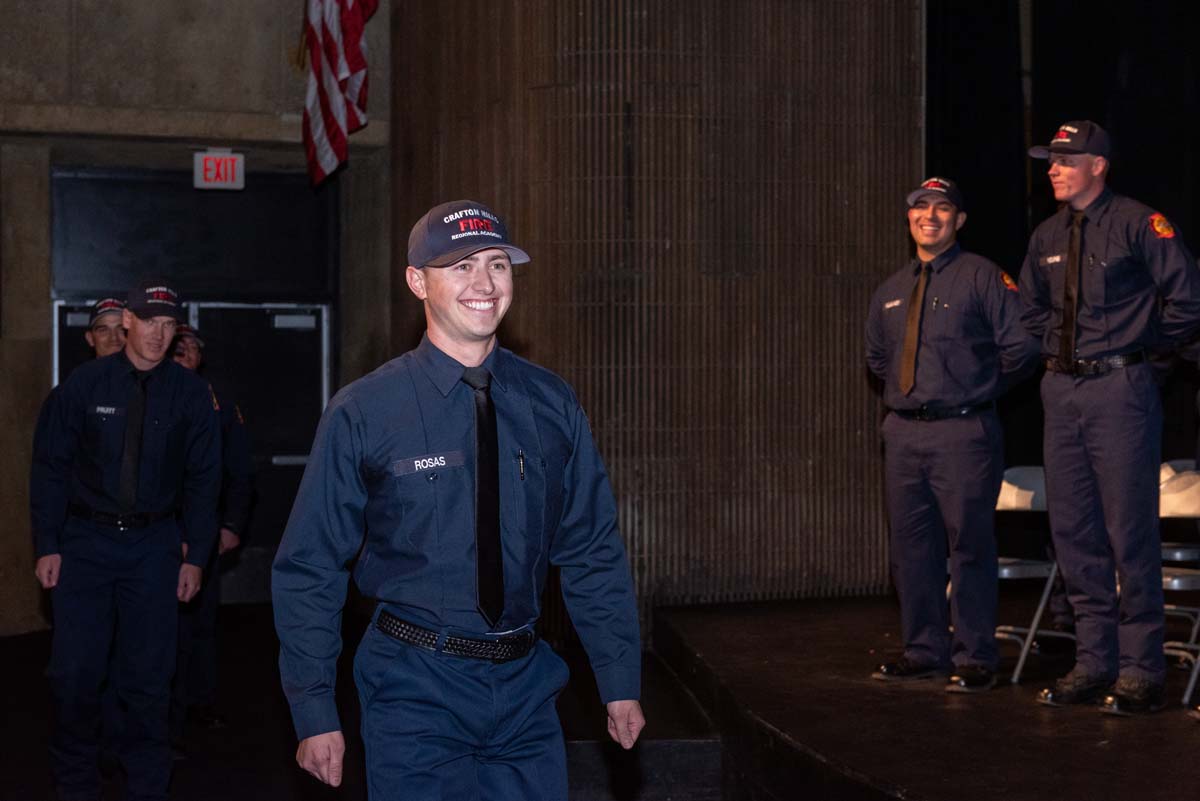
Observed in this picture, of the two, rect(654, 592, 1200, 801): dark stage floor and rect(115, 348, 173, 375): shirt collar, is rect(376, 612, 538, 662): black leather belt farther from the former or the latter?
rect(115, 348, 173, 375): shirt collar

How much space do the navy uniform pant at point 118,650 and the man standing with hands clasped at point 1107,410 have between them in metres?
3.32

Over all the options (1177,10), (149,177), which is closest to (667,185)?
(1177,10)

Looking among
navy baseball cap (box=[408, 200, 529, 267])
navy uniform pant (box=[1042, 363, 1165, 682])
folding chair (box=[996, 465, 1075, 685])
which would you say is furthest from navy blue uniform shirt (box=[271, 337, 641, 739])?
folding chair (box=[996, 465, 1075, 685])

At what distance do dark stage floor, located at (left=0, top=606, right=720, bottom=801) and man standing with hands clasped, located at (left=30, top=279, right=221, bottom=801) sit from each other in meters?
0.53

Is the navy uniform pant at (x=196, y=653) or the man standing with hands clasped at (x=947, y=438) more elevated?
the man standing with hands clasped at (x=947, y=438)

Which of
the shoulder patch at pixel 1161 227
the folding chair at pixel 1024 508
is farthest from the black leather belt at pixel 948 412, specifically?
the shoulder patch at pixel 1161 227

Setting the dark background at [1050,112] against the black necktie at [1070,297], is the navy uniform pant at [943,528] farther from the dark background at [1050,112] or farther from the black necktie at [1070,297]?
the dark background at [1050,112]

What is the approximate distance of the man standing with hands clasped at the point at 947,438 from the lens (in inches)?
231

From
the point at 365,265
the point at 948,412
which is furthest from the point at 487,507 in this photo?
the point at 365,265

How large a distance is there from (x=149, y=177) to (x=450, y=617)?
885cm

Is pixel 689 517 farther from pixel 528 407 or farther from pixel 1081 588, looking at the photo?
pixel 528 407

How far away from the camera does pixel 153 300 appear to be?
5836mm

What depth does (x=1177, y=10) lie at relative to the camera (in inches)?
304

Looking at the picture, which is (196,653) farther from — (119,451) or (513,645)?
(513,645)
